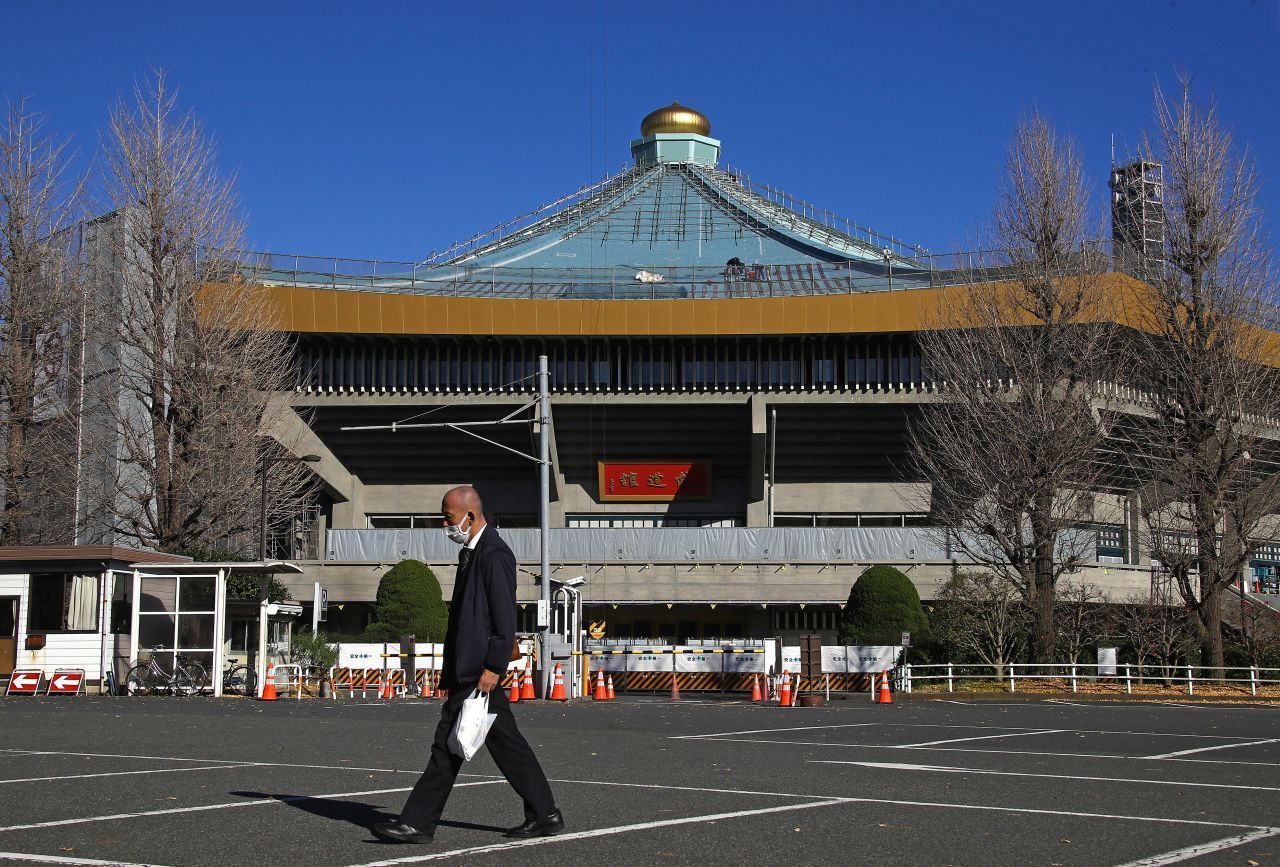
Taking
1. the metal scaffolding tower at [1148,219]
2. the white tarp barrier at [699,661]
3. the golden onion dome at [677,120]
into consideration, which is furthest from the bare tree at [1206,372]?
the golden onion dome at [677,120]

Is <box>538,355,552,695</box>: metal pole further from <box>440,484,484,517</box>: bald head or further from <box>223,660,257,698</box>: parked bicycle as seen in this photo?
<box>440,484,484,517</box>: bald head

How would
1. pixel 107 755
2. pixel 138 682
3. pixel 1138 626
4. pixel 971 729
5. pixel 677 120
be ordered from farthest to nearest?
pixel 677 120, pixel 1138 626, pixel 138 682, pixel 971 729, pixel 107 755

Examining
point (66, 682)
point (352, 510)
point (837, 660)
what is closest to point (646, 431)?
point (352, 510)

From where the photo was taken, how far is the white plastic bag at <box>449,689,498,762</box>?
23.5 ft

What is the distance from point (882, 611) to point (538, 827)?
33412mm

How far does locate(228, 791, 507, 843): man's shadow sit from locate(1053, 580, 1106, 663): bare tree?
2831cm

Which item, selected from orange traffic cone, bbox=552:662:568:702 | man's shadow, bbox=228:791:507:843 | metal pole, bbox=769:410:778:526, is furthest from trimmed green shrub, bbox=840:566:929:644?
man's shadow, bbox=228:791:507:843

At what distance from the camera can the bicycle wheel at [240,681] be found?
1165 inches

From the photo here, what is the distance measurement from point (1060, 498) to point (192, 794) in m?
28.3

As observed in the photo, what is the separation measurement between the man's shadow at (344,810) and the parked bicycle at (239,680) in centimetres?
2105

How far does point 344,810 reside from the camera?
8.53m

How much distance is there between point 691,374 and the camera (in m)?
53.4

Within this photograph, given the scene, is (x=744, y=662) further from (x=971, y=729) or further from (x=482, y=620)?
(x=482, y=620)

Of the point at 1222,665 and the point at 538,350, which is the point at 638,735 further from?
the point at 538,350
